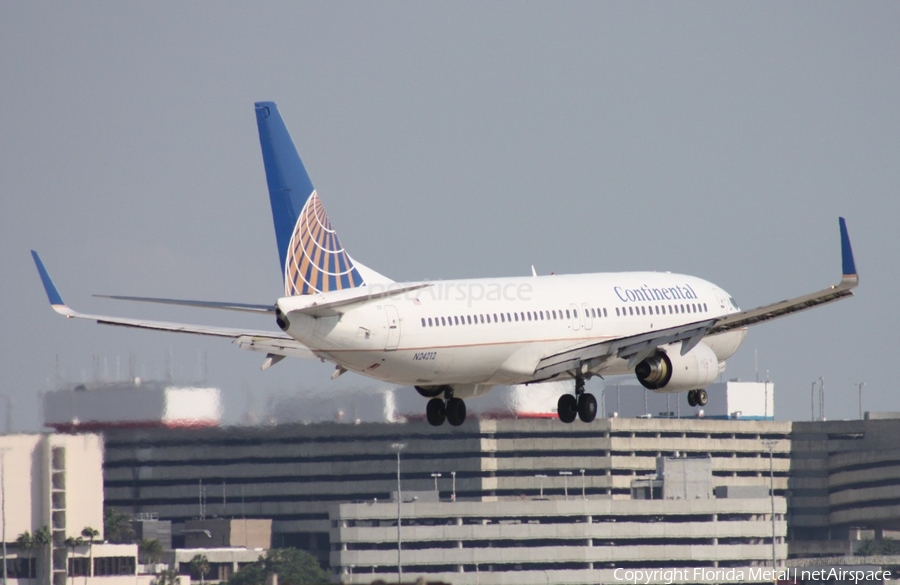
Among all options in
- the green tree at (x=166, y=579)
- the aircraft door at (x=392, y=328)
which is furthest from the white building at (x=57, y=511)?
the aircraft door at (x=392, y=328)

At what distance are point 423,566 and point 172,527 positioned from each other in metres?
50.8

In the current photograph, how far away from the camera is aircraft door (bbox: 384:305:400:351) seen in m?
59.5

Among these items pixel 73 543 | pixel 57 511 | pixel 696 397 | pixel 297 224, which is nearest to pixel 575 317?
pixel 696 397

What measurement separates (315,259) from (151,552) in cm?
11046

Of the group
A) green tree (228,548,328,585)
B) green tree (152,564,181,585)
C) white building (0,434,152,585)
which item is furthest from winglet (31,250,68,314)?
green tree (228,548,328,585)

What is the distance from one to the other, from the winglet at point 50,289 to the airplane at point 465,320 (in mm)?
51

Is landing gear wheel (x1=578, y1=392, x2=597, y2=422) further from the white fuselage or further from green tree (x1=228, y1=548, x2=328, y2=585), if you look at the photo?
green tree (x1=228, y1=548, x2=328, y2=585)

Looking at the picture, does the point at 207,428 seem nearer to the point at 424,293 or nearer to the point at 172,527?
the point at 172,527

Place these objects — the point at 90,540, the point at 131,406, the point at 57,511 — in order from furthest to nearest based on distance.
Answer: the point at 131,406 → the point at 90,540 → the point at 57,511

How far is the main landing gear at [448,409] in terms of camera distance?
67.7 m

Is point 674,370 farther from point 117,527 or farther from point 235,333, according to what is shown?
point 117,527

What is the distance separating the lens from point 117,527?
171750 millimetres

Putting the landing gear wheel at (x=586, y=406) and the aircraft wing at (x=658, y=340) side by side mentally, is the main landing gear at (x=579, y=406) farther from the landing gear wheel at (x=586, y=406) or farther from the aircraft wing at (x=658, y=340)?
the aircraft wing at (x=658, y=340)

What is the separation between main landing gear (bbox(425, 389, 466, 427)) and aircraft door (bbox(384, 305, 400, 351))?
8.06 m
